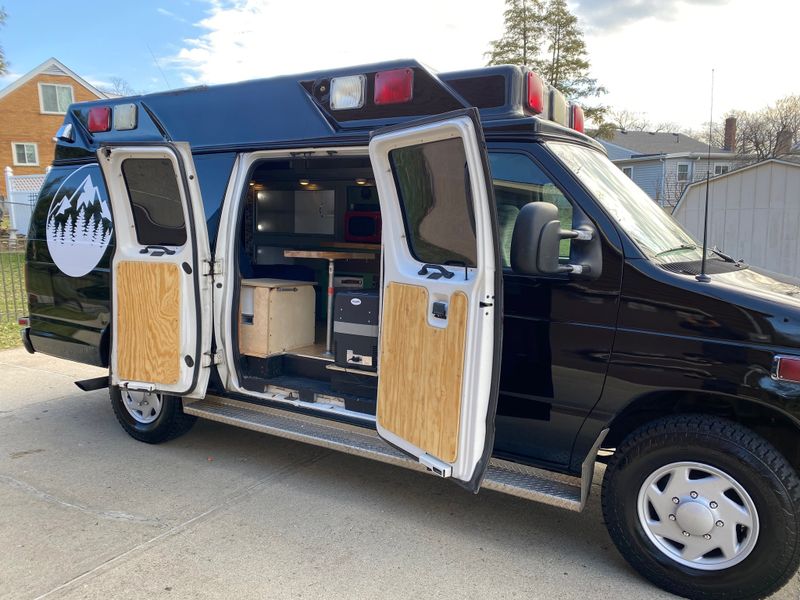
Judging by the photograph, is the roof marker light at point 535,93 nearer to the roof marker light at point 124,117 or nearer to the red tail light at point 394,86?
the red tail light at point 394,86

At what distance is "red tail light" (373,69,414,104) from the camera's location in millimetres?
3482

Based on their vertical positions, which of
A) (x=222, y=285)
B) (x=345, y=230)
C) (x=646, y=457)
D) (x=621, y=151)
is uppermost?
(x=621, y=151)

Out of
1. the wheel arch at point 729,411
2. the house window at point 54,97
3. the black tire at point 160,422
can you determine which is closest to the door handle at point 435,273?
the wheel arch at point 729,411

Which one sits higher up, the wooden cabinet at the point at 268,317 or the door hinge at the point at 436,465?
the wooden cabinet at the point at 268,317

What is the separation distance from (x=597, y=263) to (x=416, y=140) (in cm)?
106

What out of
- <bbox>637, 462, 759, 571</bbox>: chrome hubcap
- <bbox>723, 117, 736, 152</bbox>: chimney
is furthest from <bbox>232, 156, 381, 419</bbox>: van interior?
<bbox>723, 117, 736, 152</bbox>: chimney

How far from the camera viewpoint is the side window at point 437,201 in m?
2.94

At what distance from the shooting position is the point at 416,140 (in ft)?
9.91

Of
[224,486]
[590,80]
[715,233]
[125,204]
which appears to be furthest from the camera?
[590,80]

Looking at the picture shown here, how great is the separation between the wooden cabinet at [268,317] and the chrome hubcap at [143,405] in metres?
0.79

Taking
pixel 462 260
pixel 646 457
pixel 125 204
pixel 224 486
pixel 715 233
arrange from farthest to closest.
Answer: pixel 715 233, pixel 125 204, pixel 224 486, pixel 462 260, pixel 646 457

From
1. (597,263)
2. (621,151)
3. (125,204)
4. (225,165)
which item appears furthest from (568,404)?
(621,151)

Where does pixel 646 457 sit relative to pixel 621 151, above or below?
below

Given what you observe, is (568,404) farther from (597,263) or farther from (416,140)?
(416,140)
